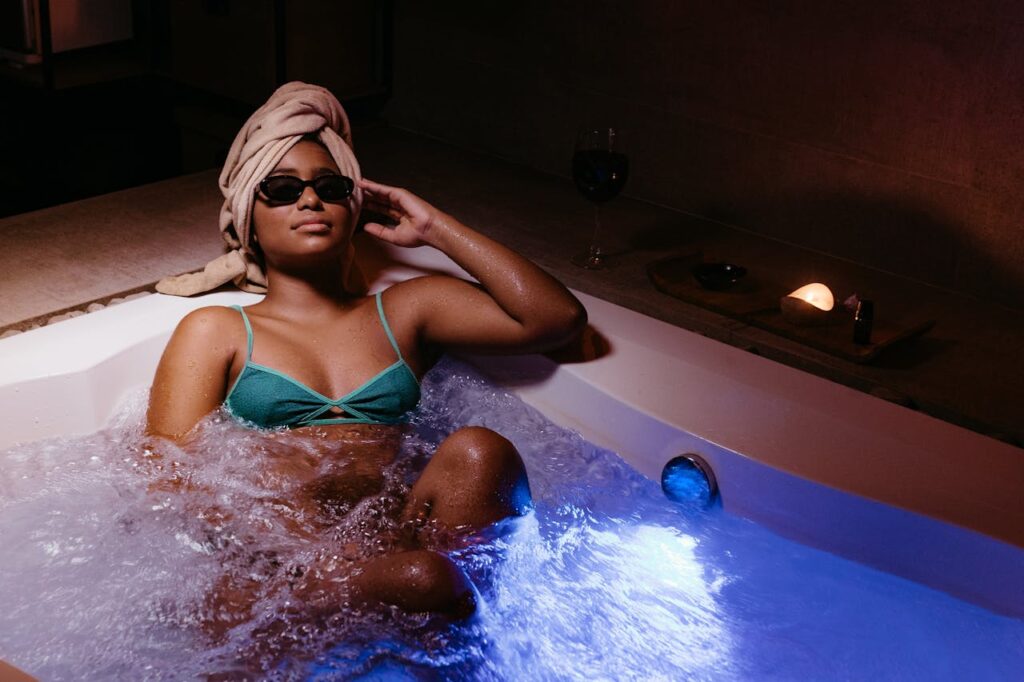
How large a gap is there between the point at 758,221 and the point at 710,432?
5.47ft

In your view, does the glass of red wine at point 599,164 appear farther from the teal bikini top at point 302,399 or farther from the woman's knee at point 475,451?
the woman's knee at point 475,451

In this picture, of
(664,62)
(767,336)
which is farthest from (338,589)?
(664,62)

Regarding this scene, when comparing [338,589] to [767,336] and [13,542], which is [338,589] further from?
[767,336]

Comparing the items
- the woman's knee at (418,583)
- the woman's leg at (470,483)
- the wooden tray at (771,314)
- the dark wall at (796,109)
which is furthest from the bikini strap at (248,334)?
the dark wall at (796,109)

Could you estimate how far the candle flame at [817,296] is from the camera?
2.96 m

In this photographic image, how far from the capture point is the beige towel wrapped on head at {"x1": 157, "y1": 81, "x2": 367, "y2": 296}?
2.15 m

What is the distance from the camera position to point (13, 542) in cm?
201

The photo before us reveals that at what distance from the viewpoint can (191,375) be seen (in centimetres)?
203

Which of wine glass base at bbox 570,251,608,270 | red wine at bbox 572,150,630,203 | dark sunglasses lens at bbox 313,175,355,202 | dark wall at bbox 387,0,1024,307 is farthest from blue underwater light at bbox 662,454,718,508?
dark wall at bbox 387,0,1024,307

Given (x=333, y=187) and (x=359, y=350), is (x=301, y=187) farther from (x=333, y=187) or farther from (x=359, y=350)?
(x=359, y=350)

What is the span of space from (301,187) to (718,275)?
139cm

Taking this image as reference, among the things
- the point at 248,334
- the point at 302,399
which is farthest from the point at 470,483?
the point at 248,334

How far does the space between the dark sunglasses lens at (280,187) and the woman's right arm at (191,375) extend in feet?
0.76

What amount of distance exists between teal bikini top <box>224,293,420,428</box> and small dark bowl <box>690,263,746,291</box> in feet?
3.97
